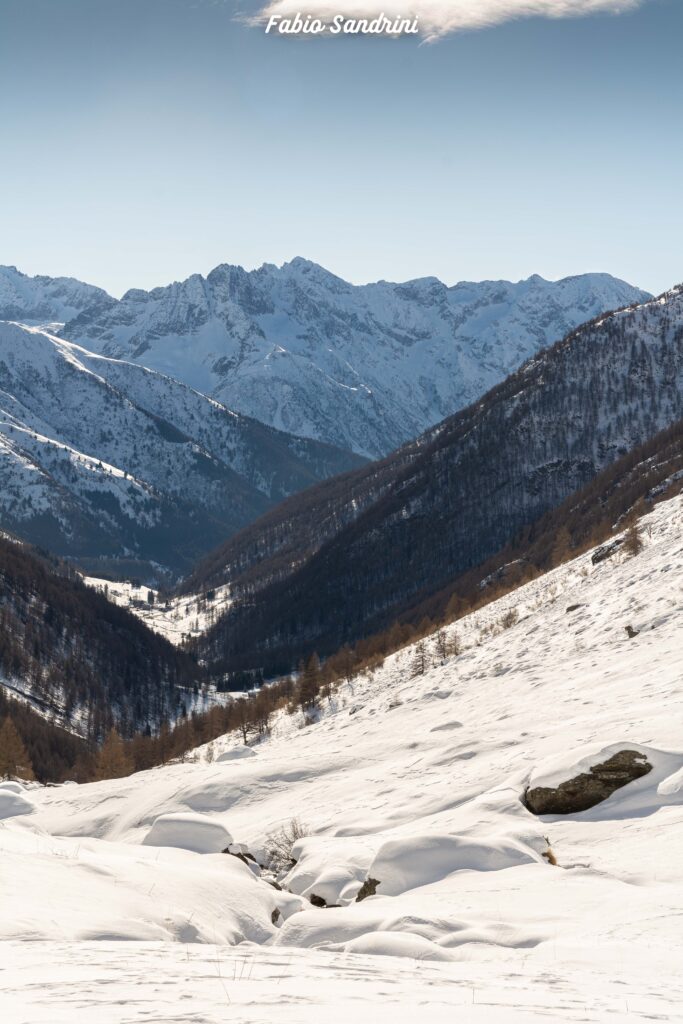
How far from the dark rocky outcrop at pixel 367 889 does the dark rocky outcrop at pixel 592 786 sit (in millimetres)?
6184

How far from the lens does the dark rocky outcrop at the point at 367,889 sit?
2370 cm

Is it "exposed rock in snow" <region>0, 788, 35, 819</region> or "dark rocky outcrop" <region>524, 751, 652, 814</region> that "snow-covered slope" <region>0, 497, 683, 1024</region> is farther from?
"exposed rock in snow" <region>0, 788, 35, 819</region>

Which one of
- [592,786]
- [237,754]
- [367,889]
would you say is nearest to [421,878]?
[367,889]

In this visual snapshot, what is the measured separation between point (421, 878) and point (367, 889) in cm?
147

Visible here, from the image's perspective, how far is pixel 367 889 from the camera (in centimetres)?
2388

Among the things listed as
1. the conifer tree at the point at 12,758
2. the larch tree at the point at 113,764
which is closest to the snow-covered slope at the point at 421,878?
the larch tree at the point at 113,764

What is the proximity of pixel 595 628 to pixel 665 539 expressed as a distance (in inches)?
A: 598

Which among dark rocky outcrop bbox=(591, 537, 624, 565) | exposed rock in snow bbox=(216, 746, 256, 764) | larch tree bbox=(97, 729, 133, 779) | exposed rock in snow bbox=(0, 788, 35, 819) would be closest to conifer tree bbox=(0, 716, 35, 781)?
larch tree bbox=(97, 729, 133, 779)

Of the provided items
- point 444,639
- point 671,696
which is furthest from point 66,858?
point 444,639

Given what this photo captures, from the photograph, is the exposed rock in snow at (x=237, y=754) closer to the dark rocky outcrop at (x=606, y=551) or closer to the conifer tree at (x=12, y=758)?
the dark rocky outcrop at (x=606, y=551)

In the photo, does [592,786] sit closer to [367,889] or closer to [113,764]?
[367,889]

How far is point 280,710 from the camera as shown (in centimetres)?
10500

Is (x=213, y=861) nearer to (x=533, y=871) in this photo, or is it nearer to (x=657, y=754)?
(x=533, y=871)

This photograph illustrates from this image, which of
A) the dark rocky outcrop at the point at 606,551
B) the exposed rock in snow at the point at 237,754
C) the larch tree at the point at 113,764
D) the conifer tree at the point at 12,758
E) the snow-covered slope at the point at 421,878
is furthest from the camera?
the larch tree at the point at 113,764
